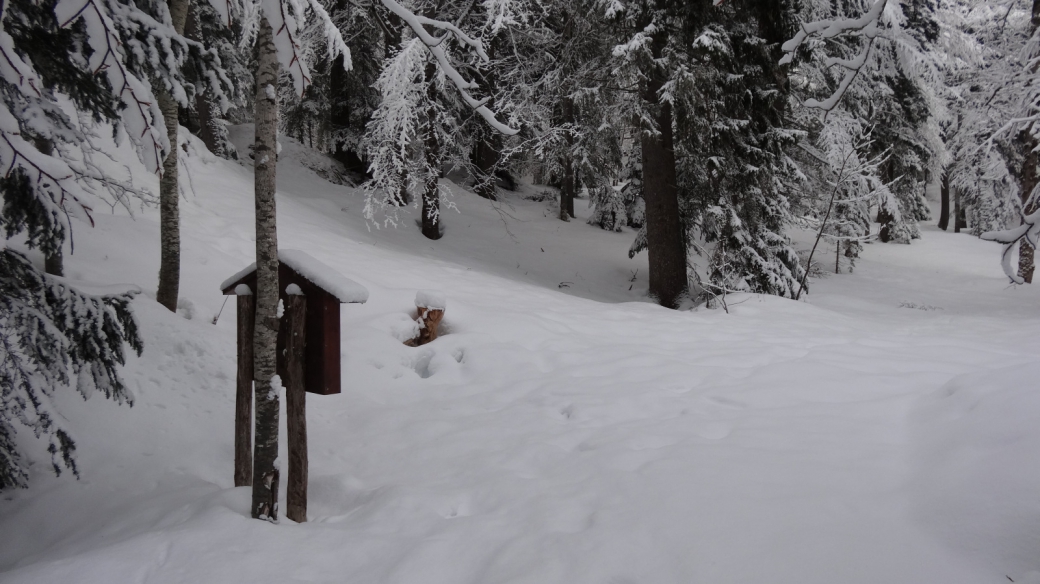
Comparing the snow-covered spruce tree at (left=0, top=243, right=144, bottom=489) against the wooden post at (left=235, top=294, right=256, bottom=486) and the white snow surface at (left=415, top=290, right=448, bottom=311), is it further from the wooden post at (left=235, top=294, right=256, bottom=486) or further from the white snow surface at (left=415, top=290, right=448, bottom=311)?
the white snow surface at (left=415, top=290, right=448, bottom=311)

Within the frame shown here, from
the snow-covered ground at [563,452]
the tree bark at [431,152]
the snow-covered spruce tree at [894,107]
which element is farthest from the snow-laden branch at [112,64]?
the snow-covered spruce tree at [894,107]

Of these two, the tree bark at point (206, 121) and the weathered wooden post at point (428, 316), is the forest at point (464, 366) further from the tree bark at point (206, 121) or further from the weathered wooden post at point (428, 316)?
the tree bark at point (206, 121)

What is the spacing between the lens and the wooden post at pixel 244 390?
3604mm

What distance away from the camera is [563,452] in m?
4.10

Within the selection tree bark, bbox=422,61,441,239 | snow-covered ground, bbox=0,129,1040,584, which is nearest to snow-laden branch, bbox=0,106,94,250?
snow-covered ground, bbox=0,129,1040,584

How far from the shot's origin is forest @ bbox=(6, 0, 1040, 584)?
107 inches

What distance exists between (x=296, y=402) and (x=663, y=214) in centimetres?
815

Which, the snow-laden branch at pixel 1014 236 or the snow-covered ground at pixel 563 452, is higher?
the snow-laden branch at pixel 1014 236

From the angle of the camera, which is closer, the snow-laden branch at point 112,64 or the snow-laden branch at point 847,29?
the snow-laden branch at point 112,64

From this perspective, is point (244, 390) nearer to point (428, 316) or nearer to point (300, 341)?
point (300, 341)

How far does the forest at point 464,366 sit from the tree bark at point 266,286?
0.02 meters

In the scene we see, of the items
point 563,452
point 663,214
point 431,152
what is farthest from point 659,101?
point 563,452

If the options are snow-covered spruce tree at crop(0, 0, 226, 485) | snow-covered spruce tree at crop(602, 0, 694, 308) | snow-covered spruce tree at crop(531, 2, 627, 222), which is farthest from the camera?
snow-covered spruce tree at crop(531, 2, 627, 222)

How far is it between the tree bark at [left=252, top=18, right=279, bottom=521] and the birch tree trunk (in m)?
3.01
